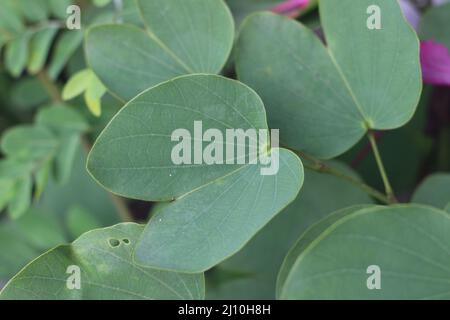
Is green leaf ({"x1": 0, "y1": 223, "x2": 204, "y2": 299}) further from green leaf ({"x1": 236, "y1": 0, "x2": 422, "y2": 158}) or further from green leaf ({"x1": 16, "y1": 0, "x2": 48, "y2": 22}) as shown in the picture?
green leaf ({"x1": 16, "y1": 0, "x2": 48, "y2": 22})

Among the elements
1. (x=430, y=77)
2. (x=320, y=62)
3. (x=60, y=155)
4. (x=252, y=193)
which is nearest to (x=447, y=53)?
(x=430, y=77)

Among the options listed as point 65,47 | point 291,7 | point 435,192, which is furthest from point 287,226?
point 65,47

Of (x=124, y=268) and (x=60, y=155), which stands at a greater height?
(x=60, y=155)

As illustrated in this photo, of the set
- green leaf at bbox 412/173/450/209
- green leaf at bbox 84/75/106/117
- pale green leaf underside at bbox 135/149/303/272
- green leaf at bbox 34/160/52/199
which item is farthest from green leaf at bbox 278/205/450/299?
green leaf at bbox 34/160/52/199

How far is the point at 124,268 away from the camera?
43 cm

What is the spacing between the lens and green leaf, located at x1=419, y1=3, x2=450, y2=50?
2.19 feet

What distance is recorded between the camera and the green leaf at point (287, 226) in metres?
0.60

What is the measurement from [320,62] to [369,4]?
66 millimetres

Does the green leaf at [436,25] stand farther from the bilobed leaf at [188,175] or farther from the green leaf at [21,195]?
the green leaf at [21,195]

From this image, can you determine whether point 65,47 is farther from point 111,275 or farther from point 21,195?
point 111,275

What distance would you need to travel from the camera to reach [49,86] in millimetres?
832

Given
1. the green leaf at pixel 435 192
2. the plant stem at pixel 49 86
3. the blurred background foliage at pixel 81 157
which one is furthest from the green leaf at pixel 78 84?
the green leaf at pixel 435 192

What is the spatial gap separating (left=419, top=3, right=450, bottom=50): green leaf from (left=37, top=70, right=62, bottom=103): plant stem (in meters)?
0.47

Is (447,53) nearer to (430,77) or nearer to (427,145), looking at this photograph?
(430,77)
